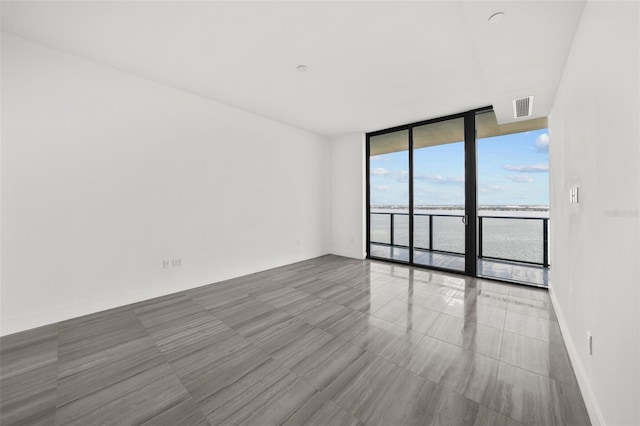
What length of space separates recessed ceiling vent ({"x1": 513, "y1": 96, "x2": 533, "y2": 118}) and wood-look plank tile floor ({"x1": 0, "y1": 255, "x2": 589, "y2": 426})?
2.49m

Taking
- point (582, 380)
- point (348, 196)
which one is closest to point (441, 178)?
point (348, 196)

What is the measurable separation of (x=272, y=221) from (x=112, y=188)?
248cm

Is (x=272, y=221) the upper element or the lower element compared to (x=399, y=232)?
upper

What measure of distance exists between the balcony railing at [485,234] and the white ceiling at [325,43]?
2.49 meters

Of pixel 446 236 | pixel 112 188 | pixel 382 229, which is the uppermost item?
pixel 112 188

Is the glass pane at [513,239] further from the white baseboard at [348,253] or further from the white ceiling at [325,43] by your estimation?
the white baseboard at [348,253]

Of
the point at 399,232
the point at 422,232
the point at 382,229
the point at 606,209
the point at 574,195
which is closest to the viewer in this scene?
the point at 606,209

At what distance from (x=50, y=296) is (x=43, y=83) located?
86.8 inches

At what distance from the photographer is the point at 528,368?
5.99ft

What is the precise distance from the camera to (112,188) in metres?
2.91

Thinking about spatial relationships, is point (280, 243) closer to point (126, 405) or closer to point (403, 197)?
point (403, 197)

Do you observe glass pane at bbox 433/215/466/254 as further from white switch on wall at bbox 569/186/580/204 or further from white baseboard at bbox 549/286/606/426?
white switch on wall at bbox 569/186/580/204

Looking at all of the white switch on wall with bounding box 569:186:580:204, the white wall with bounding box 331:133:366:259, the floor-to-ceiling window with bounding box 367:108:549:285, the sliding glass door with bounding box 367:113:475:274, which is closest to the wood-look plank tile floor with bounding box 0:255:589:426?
the white switch on wall with bounding box 569:186:580:204

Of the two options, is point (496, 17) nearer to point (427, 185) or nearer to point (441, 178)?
point (427, 185)
